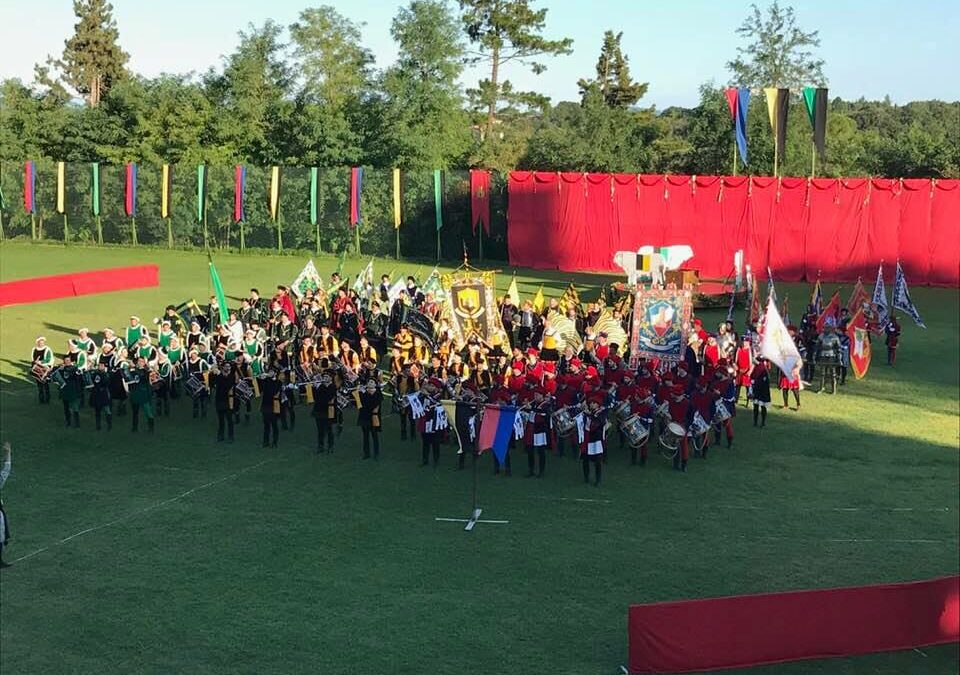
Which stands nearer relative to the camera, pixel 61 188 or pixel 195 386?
pixel 195 386

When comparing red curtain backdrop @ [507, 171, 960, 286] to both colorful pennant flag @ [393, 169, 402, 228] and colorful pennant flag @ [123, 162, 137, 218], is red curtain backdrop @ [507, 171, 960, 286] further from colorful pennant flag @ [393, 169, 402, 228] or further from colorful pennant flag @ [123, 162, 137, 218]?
colorful pennant flag @ [123, 162, 137, 218]

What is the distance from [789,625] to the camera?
9.41 metres

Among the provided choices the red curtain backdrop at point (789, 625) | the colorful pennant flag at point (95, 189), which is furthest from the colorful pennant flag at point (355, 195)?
the red curtain backdrop at point (789, 625)

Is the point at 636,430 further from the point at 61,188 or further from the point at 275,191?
the point at 61,188

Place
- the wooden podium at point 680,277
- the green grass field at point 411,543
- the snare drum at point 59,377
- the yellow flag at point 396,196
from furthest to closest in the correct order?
the yellow flag at point 396,196 < the wooden podium at point 680,277 < the snare drum at point 59,377 < the green grass field at point 411,543

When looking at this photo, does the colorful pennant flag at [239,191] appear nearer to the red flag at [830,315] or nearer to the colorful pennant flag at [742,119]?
the colorful pennant flag at [742,119]

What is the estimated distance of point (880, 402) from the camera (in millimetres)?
21047

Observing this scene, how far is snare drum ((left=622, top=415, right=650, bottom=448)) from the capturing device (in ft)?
54.2

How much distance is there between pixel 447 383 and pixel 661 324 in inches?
229

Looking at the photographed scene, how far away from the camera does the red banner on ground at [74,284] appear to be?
1284 inches

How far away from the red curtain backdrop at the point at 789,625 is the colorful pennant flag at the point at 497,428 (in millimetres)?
6183

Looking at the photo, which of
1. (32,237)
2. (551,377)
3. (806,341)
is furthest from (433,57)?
(551,377)

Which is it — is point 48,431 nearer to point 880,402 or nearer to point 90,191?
point 880,402

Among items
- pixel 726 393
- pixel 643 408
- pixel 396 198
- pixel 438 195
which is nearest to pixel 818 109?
pixel 438 195
